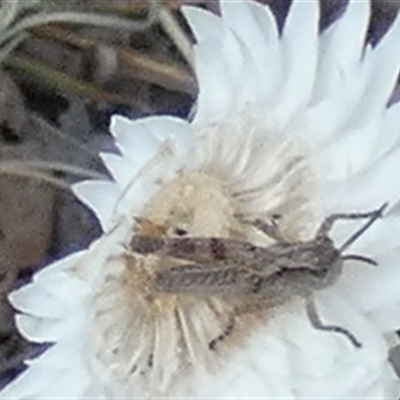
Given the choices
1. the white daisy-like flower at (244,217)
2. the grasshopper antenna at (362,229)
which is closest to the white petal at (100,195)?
the white daisy-like flower at (244,217)

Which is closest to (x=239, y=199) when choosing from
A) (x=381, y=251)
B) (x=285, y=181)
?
(x=285, y=181)

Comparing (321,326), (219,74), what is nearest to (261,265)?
(321,326)

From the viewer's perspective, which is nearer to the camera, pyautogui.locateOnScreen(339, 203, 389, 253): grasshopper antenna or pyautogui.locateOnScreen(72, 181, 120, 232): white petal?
pyautogui.locateOnScreen(339, 203, 389, 253): grasshopper antenna

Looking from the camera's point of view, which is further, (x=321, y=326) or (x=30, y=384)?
(x=30, y=384)

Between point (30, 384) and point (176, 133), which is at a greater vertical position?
point (176, 133)

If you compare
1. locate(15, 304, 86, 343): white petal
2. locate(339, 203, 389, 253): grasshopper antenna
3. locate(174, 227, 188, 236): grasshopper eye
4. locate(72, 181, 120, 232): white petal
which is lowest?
locate(15, 304, 86, 343): white petal

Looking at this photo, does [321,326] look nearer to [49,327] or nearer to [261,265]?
[261,265]

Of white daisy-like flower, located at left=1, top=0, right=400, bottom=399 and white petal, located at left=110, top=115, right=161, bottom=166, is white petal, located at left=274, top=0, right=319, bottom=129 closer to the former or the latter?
white daisy-like flower, located at left=1, top=0, right=400, bottom=399

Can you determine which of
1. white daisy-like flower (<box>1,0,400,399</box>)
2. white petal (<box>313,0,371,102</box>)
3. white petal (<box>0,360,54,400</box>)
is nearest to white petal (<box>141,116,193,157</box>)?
white daisy-like flower (<box>1,0,400,399</box>)
